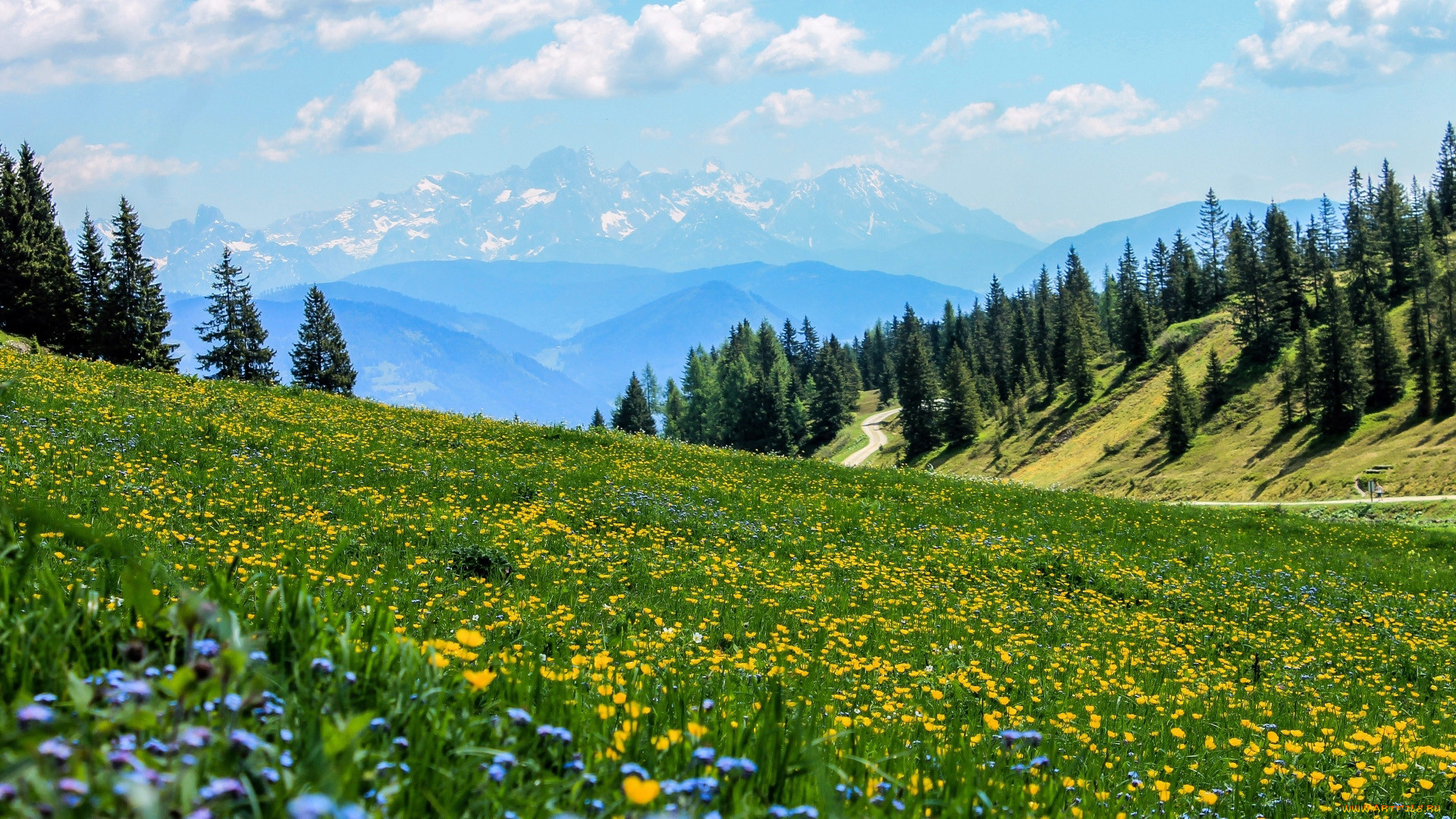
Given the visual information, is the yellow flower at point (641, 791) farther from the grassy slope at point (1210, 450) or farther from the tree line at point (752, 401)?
the tree line at point (752, 401)

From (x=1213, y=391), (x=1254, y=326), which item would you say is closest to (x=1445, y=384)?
(x=1213, y=391)

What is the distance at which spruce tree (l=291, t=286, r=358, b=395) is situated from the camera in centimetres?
7838

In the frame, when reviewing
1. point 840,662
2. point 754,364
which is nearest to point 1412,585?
point 840,662

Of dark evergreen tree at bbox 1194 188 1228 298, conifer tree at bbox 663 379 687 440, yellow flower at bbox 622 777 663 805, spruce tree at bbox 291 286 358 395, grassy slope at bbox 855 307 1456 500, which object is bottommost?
grassy slope at bbox 855 307 1456 500

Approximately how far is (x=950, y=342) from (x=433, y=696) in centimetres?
17905

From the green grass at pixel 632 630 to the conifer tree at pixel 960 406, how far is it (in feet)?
317

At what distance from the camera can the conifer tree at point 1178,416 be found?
3403 inches

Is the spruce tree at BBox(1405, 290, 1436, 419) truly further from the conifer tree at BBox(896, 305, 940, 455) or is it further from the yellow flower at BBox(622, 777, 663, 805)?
the yellow flower at BBox(622, 777, 663, 805)

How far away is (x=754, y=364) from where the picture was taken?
484 feet

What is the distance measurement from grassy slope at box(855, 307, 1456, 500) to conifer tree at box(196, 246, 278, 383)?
70.6 metres

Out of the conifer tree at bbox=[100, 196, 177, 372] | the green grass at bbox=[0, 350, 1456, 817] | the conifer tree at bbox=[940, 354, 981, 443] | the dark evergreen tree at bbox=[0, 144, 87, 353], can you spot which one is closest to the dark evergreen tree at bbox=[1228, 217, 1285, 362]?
the conifer tree at bbox=[940, 354, 981, 443]

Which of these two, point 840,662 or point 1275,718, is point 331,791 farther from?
point 1275,718

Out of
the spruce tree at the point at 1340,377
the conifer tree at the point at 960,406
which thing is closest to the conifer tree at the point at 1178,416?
the spruce tree at the point at 1340,377

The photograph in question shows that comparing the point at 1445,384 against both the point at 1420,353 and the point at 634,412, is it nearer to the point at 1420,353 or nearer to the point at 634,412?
the point at 1420,353
